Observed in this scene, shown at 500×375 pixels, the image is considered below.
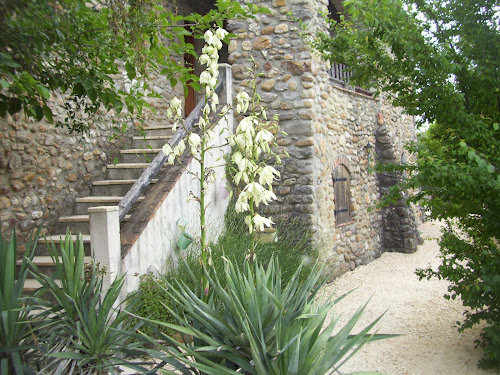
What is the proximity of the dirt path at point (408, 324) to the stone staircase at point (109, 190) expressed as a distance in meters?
2.80

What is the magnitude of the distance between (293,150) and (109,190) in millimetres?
2591

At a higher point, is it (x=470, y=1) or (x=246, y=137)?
(x=470, y=1)

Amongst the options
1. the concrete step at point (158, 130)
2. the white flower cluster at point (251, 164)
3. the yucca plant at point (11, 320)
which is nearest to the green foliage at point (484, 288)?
the white flower cluster at point (251, 164)

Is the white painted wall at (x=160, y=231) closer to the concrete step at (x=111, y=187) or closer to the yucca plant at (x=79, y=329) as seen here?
the yucca plant at (x=79, y=329)

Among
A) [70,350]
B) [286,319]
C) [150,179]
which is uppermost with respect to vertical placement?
[150,179]

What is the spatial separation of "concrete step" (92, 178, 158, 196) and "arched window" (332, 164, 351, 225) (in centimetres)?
334

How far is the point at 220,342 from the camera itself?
2430 millimetres

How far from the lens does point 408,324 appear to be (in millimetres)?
→ 4855

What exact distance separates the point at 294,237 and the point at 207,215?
51.6 inches

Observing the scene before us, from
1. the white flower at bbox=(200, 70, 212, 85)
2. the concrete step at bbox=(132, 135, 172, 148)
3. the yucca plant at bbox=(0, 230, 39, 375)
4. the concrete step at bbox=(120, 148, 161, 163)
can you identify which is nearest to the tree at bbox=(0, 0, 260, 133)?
the white flower at bbox=(200, 70, 212, 85)

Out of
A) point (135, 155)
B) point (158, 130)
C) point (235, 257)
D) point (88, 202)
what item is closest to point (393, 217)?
point (158, 130)

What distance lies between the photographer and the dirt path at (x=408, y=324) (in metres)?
3.84

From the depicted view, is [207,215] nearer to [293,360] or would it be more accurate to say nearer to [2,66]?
[2,66]

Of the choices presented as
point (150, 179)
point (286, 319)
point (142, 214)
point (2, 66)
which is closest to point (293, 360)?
point (286, 319)
